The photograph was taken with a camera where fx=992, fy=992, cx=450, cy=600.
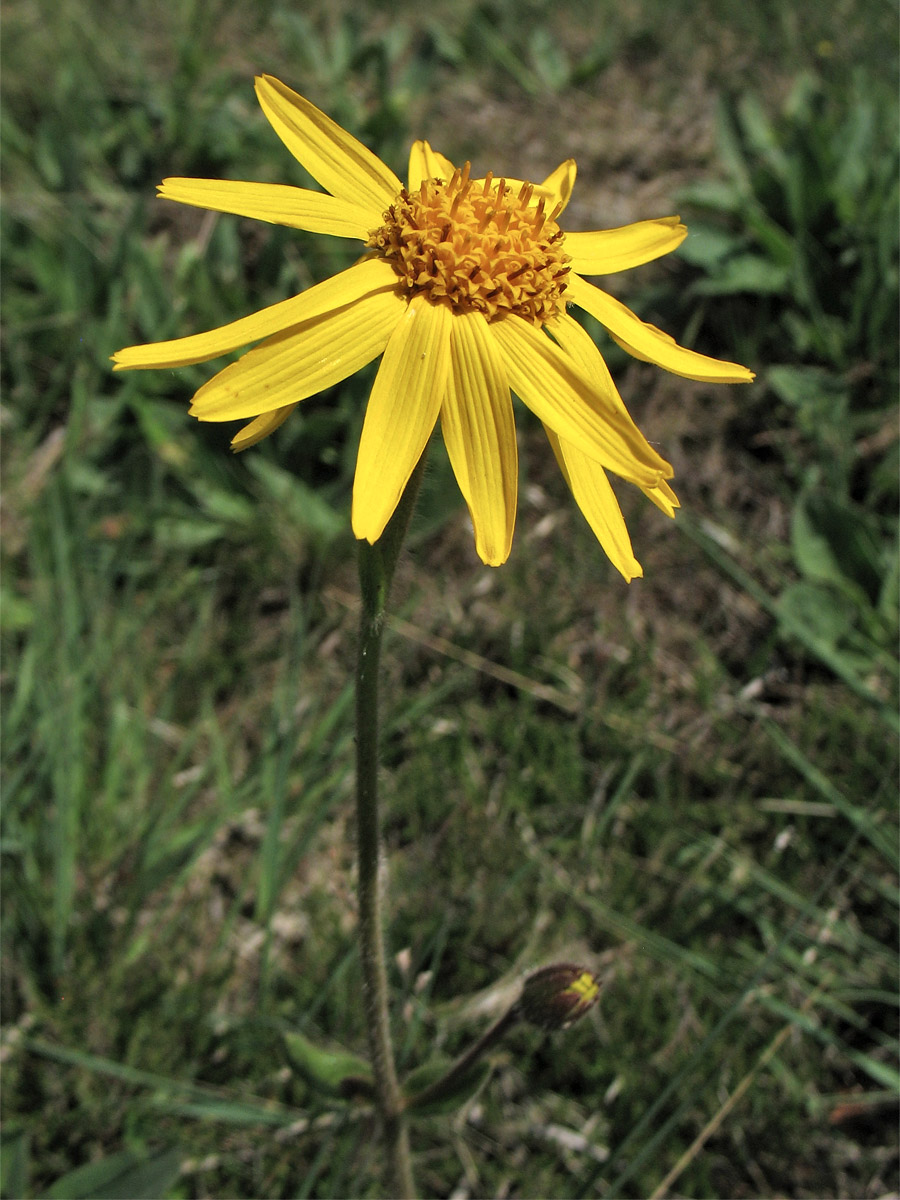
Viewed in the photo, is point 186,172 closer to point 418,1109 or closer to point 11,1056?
point 11,1056

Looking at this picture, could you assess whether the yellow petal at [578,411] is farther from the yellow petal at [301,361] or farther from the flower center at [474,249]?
the yellow petal at [301,361]

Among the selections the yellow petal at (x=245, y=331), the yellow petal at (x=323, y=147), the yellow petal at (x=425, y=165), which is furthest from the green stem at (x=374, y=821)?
the yellow petal at (x=425, y=165)

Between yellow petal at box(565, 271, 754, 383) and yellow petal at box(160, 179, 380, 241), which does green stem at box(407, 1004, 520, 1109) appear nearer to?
yellow petal at box(565, 271, 754, 383)

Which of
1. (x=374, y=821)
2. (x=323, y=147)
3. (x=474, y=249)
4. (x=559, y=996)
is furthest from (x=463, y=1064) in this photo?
(x=323, y=147)

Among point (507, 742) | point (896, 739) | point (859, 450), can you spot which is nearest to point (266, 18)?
point (859, 450)

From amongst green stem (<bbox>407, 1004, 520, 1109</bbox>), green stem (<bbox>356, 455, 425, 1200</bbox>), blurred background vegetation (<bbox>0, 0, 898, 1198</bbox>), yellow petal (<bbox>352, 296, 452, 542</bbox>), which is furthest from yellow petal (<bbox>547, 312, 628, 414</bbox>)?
green stem (<bbox>407, 1004, 520, 1109</bbox>)

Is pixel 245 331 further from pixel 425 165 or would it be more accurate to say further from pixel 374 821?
pixel 374 821
